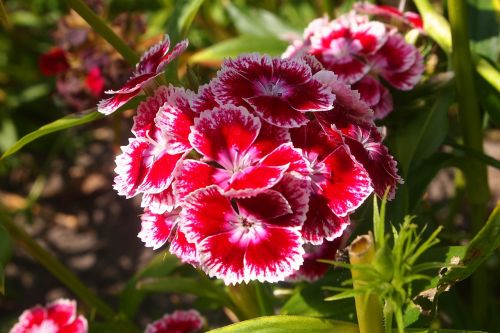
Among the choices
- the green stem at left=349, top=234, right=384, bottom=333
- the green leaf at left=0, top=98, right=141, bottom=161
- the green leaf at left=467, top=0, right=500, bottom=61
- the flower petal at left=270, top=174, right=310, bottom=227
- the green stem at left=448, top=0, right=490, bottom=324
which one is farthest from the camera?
the green leaf at left=467, top=0, right=500, bottom=61

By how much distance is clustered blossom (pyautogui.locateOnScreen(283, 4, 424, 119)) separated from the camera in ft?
3.71

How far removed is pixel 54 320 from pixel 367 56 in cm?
78

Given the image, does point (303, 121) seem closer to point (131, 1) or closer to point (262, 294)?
point (262, 294)

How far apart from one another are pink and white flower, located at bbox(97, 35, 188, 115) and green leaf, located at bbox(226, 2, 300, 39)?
3.44 feet

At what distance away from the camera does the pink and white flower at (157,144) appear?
82 centimetres

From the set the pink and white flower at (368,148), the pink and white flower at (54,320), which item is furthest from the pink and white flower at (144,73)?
the pink and white flower at (54,320)

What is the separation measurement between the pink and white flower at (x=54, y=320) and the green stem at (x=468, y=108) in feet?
2.65

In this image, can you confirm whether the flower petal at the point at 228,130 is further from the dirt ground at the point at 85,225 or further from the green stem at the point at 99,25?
the dirt ground at the point at 85,225

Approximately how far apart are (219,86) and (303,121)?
0.39 feet

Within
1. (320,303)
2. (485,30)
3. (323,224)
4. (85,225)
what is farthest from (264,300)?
(85,225)

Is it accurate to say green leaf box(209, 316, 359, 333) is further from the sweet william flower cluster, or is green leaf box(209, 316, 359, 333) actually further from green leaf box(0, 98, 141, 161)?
green leaf box(0, 98, 141, 161)

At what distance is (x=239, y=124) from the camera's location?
821mm

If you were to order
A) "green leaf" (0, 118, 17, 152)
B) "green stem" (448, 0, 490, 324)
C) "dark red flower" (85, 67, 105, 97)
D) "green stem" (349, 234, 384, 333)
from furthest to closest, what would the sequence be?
1. "green leaf" (0, 118, 17, 152)
2. "dark red flower" (85, 67, 105, 97)
3. "green stem" (448, 0, 490, 324)
4. "green stem" (349, 234, 384, 333)

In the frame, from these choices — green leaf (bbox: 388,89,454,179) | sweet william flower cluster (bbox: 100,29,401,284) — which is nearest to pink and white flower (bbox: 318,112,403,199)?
sweet william flower cluster (bbox: 100,29,401,284)
